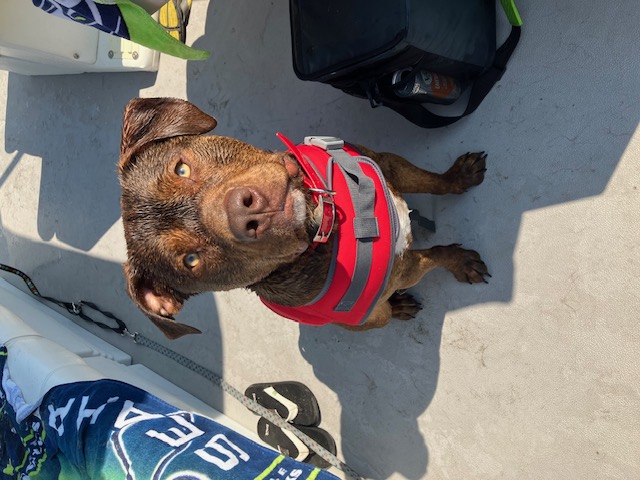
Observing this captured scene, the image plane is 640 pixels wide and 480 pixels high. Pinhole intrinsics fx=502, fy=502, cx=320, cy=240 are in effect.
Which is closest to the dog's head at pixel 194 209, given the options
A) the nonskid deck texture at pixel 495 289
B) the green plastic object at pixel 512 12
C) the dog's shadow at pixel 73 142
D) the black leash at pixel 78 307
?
the nonskid deck texture at pixel 495 289

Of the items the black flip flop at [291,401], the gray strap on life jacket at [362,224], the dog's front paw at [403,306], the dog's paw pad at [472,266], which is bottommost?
the black flip flop at [291,401]

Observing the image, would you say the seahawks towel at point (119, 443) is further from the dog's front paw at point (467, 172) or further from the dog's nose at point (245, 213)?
the dog's front paw at point (467, 172)

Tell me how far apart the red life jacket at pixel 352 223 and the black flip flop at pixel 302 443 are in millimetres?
1572

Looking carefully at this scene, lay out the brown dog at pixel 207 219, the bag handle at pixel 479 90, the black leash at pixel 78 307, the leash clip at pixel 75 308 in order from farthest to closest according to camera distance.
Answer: the leash clip at pixel 75 308
the black leash at pixel 78 307
the bag handle at pixel 479 90
the brown dog at pixel 207 219

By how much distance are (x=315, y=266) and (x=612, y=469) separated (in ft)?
6.13

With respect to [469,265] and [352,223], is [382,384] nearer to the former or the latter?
[469,265]

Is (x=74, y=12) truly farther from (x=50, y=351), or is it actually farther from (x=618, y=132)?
(x=618, y=132)

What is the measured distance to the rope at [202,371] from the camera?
3409 mm

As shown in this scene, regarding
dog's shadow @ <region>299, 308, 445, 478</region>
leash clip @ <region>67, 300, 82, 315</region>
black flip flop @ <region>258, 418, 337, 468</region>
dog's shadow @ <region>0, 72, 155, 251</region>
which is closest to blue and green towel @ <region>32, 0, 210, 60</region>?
dog's shadow @ <region>0, 72, 155, 251</region>

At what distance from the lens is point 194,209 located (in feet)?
6.72

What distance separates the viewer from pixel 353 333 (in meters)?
3.45

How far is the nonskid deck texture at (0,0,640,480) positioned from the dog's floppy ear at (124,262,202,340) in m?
1.52

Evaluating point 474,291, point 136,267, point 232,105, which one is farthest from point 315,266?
point 232,105

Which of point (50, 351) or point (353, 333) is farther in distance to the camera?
point (50, 351)
